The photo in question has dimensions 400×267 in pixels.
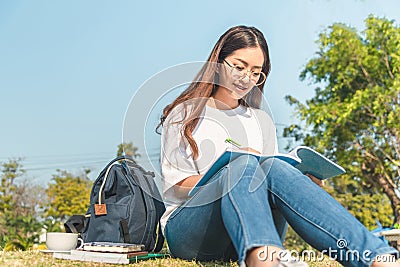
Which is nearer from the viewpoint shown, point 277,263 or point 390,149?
point 277,263

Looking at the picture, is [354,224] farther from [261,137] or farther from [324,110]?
[324,110]

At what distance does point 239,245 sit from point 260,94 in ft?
3.72

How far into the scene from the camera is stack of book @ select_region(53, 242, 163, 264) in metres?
2.04

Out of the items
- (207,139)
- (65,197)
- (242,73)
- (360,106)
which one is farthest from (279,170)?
(65,197)

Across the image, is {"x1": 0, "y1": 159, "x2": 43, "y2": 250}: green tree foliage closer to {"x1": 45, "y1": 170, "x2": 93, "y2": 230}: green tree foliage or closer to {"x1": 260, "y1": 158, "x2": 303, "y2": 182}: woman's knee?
{"x1": 45, "y1": 170, "x2": 93, "y2": 230}: green tree foliage

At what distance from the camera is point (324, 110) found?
8.10m

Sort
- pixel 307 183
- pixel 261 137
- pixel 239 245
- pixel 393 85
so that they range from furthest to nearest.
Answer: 1. pixel 393 85
2. pixel 261 137
3. pixel 307 183
4. pixel 239 245

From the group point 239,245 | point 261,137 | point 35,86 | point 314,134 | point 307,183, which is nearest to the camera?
point 239,245

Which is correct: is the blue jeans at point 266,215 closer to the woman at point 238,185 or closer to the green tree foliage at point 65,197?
the woman at point 238,185

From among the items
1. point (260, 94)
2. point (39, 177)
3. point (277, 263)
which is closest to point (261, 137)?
point (260, 94)

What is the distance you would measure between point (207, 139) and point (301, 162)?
404mm

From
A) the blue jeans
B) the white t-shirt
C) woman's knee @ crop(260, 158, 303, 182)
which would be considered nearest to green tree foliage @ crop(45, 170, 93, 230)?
the white t-shirt

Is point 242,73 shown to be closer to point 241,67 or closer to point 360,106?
point 241,67

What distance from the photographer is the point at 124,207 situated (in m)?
2.22
